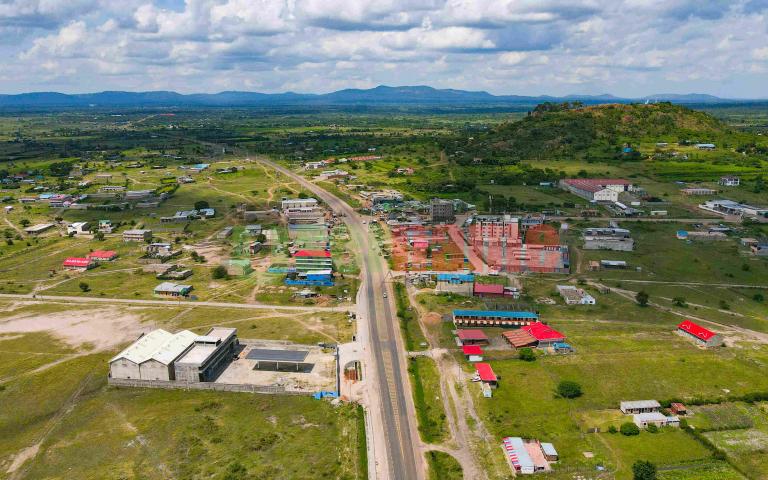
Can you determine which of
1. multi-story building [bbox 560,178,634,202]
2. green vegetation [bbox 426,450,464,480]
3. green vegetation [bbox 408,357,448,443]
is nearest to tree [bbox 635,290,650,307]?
green vegetation [bbox 408,357,448,443]

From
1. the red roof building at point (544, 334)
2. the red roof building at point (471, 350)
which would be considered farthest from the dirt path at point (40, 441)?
the red roof building at point (544, 334)

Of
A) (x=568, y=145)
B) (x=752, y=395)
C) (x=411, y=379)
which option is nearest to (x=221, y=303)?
(x=411, y=379)

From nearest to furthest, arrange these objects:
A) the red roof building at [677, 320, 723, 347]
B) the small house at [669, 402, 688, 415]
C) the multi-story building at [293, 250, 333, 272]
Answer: the small house at [669, 402, 688, 415], the red roof building at [677, 320, 723, 347], the multi-story building at [293, 250, 333, 272]

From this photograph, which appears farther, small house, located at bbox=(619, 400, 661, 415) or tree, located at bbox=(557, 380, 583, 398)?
tree, located at bbox=(557, 380, 583, 398)

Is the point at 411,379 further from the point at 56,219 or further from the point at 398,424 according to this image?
the point at 56,219

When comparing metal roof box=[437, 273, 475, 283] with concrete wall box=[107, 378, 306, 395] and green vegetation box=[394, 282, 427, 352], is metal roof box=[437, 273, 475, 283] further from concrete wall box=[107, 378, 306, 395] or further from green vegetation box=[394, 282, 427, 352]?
concrete wall box=[107, 378, 306, 395]
